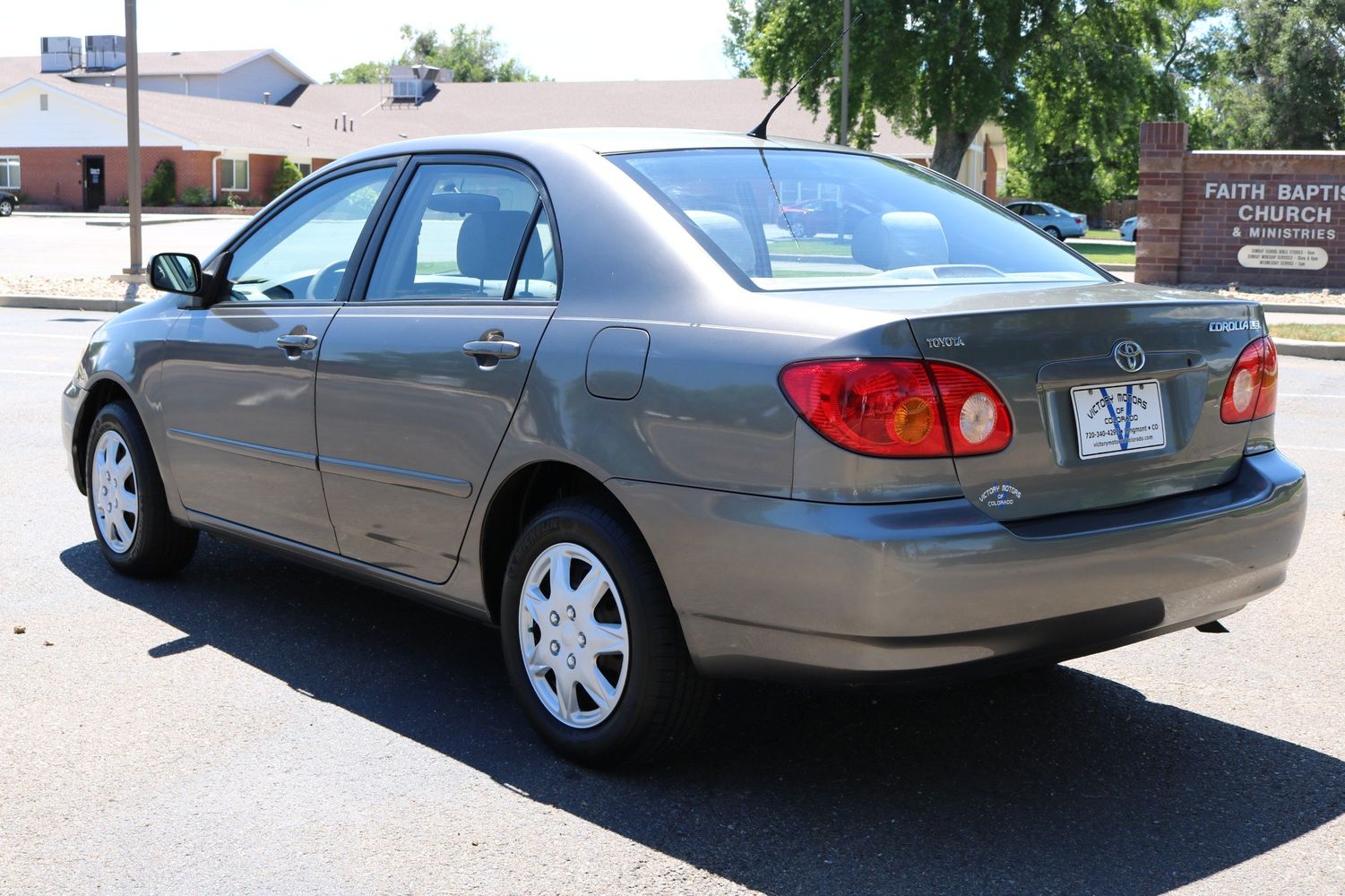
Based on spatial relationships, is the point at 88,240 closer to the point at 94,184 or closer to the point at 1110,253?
the point at 94,184

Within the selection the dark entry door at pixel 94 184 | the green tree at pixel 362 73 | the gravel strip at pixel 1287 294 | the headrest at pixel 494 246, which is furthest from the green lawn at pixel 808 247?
the green tree at pixel 362 73

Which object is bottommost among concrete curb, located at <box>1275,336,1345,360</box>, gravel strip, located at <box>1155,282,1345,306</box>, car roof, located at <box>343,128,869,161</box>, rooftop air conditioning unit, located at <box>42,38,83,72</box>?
concrete curb, located at <box>1275,336,1345,360</box>

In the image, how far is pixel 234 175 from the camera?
63156 mm

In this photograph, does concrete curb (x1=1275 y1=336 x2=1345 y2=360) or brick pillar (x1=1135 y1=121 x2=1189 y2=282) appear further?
brick pillar (x1=1135 y1=121 x2=1189 y2=282)

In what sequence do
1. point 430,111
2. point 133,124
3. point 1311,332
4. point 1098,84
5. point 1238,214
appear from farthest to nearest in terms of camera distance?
point 430,111
point 1098,84
point 133,124
point 1238,214
point 1311,332

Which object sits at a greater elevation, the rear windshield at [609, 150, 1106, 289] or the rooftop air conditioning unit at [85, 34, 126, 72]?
the rooftop air conditioning unit at [85, 34, 126, 72]

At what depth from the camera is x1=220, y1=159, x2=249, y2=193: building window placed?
6219 cm

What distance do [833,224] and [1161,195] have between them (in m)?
19.8

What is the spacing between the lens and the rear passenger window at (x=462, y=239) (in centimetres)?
434

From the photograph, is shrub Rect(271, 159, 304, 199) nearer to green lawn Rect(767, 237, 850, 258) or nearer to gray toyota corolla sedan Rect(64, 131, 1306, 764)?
gray toyota corolla sedan Rect(64, 131, 1306, 764)

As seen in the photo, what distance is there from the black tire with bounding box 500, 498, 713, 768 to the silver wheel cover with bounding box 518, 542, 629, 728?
30 millimetres

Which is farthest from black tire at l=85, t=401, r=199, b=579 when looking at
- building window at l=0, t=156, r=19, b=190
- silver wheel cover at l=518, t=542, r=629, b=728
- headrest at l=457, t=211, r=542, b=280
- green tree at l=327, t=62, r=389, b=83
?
green tree at l=327, t=62, r=389, b=83

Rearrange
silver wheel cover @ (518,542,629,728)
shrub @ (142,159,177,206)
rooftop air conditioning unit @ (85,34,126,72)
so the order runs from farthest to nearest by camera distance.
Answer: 1. rooftop air conditioning unit @ (85,34,126,72)
2. shrub @ (142,159,177,206)
3. silver wheel cover @ (518,542,629,728)

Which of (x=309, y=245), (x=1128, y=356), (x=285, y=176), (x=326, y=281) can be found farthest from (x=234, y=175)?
(x=1128, y=356)
